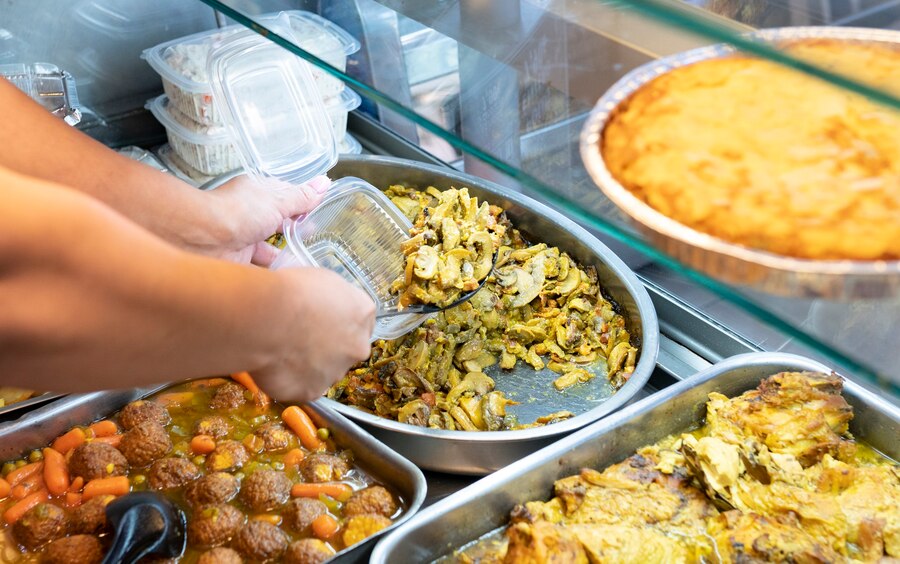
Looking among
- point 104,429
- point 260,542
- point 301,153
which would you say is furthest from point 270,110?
point 260,542

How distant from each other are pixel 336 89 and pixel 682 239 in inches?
75.0

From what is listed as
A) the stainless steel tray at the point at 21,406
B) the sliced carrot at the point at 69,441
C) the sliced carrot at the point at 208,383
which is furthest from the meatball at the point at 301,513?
the stainless steel tray at the point at 21,406

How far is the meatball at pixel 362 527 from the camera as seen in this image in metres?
1.76

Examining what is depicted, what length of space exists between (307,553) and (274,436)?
0.40 metres

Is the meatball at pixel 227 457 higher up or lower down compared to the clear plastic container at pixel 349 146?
lower down

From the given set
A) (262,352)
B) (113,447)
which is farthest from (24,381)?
(113,447)

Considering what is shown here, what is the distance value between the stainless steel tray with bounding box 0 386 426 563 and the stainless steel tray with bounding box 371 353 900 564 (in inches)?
5.4

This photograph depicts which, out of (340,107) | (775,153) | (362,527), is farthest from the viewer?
(340,107)

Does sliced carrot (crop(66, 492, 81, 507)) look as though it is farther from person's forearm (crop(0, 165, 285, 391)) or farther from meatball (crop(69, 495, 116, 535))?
person's forearm (crop(0, 165, 285, 391))

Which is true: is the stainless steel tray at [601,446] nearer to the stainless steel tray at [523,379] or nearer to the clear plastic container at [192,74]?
the stainless steel tray at [523,379]

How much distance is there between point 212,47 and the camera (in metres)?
2.30

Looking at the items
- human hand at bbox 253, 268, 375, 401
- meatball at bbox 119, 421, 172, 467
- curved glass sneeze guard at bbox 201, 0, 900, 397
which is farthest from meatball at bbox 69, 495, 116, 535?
curved glass sneeze guard at bbox 201, 0, 900, 397

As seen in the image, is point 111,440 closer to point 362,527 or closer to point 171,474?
point 171,474

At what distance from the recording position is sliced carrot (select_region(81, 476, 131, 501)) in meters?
1.91
